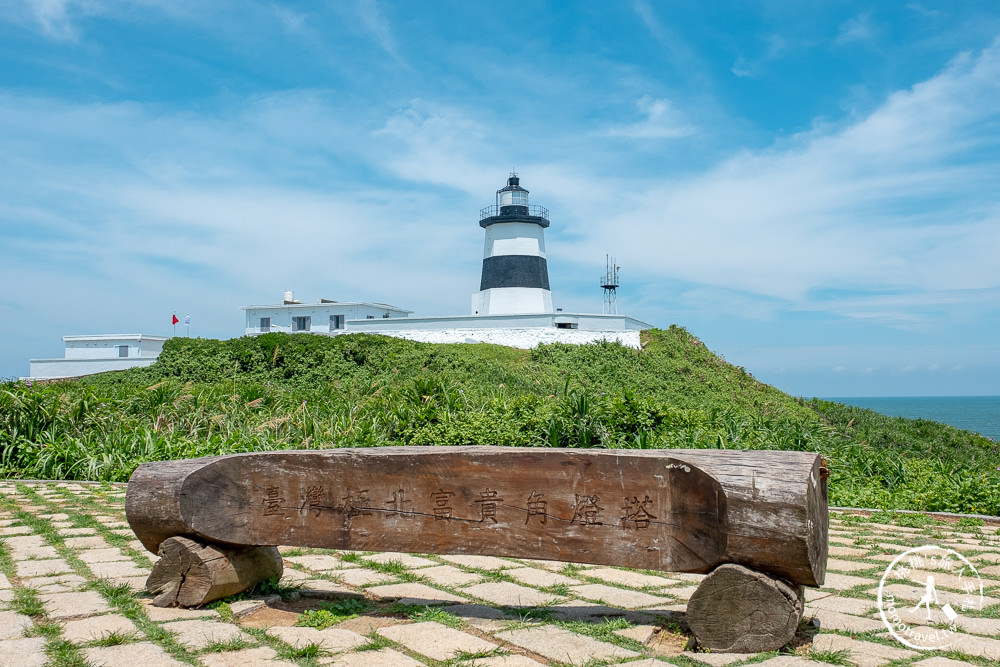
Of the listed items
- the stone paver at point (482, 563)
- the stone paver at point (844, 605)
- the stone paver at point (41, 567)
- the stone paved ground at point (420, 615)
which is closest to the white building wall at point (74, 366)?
the stone paver at point (41, 567)

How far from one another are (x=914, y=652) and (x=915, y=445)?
1218 cm

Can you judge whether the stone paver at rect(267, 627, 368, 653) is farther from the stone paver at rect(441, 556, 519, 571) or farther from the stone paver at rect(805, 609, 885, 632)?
the stone paver at rect(805, 609, 885, 632)

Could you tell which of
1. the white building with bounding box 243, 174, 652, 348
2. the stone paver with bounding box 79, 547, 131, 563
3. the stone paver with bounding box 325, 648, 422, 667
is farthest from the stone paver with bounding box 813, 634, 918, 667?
the white building with bounding box 243, 174, 652, 348

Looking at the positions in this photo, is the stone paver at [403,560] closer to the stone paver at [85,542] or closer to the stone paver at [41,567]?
the stone paver at [41,567]

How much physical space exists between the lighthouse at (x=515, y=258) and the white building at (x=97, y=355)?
13.2 meters

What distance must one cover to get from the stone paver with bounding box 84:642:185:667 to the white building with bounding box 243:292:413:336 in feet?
94.4

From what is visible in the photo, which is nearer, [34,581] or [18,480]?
[34,581]

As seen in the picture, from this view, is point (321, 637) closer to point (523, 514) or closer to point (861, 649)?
point (523, 514)

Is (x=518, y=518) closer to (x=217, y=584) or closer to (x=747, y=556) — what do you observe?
(x=747, y=556)

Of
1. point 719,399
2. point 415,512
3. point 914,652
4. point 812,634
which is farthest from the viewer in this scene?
point 719,399

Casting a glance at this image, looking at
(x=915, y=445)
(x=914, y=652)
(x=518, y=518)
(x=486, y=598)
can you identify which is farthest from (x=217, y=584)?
(x=915, y=445)

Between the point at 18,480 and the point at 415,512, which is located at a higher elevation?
the point at 415,512

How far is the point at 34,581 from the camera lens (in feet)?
13.1

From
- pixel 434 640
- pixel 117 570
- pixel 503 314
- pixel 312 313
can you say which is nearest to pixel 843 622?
pixel 434 640
